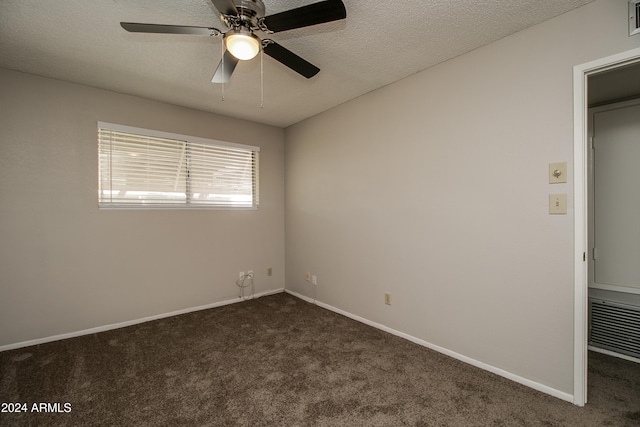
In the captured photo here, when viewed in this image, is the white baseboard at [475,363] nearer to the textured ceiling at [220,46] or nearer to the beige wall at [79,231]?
the beige wall at [79,231]

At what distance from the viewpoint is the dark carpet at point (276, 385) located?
5.39 feet

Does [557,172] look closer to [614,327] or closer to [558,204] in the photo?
[558,204]

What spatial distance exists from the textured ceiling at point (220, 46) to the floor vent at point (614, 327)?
7.62ft

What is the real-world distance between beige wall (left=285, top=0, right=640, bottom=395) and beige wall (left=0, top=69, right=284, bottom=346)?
1815mm

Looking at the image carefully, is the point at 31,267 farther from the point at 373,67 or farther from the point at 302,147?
the point at 373,67

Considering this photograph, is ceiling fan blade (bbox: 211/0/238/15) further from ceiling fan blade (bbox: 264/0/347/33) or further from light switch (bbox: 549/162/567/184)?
light switch (bbox: 549/162/567/184)

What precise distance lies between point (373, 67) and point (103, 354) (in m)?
3.38

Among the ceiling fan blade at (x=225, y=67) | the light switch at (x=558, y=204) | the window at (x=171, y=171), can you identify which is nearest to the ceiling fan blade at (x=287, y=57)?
the ceiling fan blade at (x=225, y=67)

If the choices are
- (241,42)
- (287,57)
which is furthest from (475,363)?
(241,42)

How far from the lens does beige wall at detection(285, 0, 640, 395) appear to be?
1792 mm

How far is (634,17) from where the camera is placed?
154cm

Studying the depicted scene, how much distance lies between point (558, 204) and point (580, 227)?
177 mm

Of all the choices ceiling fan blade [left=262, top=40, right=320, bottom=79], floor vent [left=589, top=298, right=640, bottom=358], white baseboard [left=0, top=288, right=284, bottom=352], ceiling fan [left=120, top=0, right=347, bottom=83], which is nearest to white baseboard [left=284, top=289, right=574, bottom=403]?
floor vent [left=589, top=298, right=640, bottom=358]

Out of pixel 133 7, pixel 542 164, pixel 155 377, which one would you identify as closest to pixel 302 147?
pixel 133 7
